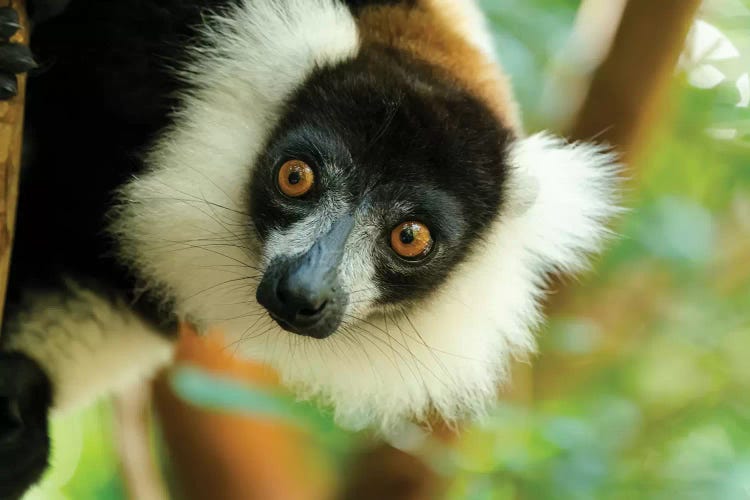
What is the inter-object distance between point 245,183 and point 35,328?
29.0 inches

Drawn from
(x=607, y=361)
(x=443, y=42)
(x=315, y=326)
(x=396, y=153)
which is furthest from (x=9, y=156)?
(x=607, y=361)

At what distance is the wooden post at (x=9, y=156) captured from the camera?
1540mm

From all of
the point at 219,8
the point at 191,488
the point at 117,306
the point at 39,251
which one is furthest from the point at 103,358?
the point at 219,8

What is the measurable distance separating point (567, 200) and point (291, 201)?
758 millimetres

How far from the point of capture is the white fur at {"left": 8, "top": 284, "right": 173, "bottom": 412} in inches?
88.3

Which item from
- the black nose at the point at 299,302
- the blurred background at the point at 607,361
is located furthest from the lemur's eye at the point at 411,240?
the blurred background at the point at 607,361

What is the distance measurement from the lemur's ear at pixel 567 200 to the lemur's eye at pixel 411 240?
0.29 metres

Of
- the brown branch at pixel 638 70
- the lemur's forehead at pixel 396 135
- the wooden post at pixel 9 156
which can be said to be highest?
the brown branch at pixel 638 70

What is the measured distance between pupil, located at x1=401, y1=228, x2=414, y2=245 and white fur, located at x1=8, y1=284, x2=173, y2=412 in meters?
0.86

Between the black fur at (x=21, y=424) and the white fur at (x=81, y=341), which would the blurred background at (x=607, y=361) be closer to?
the white fur at (x=81, y=341)

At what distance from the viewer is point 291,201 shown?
1895 millimetres

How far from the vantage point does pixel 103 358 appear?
2.41 m

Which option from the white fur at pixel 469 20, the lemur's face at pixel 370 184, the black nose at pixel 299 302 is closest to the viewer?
the black nose at pixel 299 302

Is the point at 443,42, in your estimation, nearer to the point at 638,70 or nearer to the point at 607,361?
the point at 638,70
